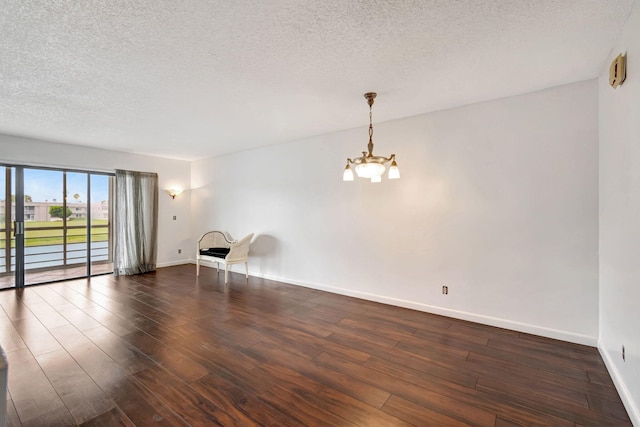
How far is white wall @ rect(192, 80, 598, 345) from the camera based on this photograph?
2.79m

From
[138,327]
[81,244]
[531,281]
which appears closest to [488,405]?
[531,281]

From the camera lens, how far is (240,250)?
5293mm

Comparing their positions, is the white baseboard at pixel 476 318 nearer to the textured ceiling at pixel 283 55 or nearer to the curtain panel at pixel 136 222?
the textured ceiling at pixel 283 55

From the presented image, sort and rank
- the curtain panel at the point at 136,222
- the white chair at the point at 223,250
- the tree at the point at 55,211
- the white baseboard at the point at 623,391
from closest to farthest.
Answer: the white baseboard at the point at 623,391
the white chair at the point at 223,250
the tree at the point at 55,211
the curtain panel at the point at 136,222

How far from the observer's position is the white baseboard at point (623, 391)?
1731mm

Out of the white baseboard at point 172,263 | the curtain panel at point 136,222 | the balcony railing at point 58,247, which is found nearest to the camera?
the balcony railing at point 58,247

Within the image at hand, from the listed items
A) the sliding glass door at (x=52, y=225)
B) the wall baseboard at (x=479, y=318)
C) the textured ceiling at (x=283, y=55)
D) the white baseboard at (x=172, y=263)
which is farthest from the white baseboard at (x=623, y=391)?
the sliding glass door at (x=52, y=225)

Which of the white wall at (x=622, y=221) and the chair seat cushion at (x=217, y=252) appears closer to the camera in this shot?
the white wall at (x=622, y=221)

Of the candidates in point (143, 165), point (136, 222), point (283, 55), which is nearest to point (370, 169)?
point (283, 55)

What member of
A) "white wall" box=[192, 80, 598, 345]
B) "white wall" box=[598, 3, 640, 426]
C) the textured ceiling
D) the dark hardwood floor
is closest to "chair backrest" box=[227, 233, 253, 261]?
"white wall" box=[192, 80, 598, 345]

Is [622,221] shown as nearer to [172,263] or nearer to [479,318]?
[479,318]

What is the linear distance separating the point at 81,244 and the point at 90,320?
10.8ft

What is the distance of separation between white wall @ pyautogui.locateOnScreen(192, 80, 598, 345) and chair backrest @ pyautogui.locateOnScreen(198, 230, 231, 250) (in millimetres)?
1983

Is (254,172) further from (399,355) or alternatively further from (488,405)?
(488,405)
